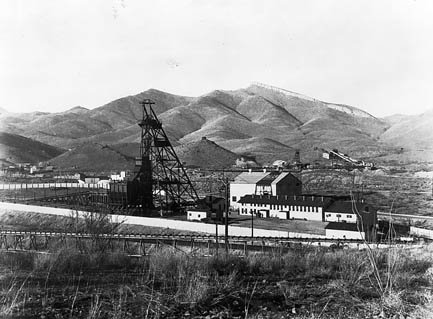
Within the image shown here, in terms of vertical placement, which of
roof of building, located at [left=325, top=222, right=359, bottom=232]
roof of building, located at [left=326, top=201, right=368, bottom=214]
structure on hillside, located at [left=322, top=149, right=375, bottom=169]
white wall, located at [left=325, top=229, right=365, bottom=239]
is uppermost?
structure on hillside, located at [left=322, top=149, right=375, bottom=169]

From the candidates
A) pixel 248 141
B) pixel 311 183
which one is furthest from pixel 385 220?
pixel 248 141

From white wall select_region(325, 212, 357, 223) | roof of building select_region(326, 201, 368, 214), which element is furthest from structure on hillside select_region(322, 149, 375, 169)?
white wall select_region(325, 212, 357, 223)

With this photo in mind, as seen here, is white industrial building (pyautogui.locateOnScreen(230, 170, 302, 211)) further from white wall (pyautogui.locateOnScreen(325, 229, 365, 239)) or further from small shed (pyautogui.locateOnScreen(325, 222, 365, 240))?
white wall (pyautogui.locateOnScreen(325, 229, 365, 239))

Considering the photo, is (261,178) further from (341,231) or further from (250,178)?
(341,231)

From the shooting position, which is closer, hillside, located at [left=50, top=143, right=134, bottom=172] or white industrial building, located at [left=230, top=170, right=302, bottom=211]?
white industrial building, located at [left=230, top=170, right=302, bottom=211]

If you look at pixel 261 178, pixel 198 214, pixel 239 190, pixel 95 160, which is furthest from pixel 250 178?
pixel 95 160

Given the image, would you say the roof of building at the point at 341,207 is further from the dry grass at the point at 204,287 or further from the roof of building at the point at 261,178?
the dry grass at the point at 204,287

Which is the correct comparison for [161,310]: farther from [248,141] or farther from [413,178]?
[248,141]
